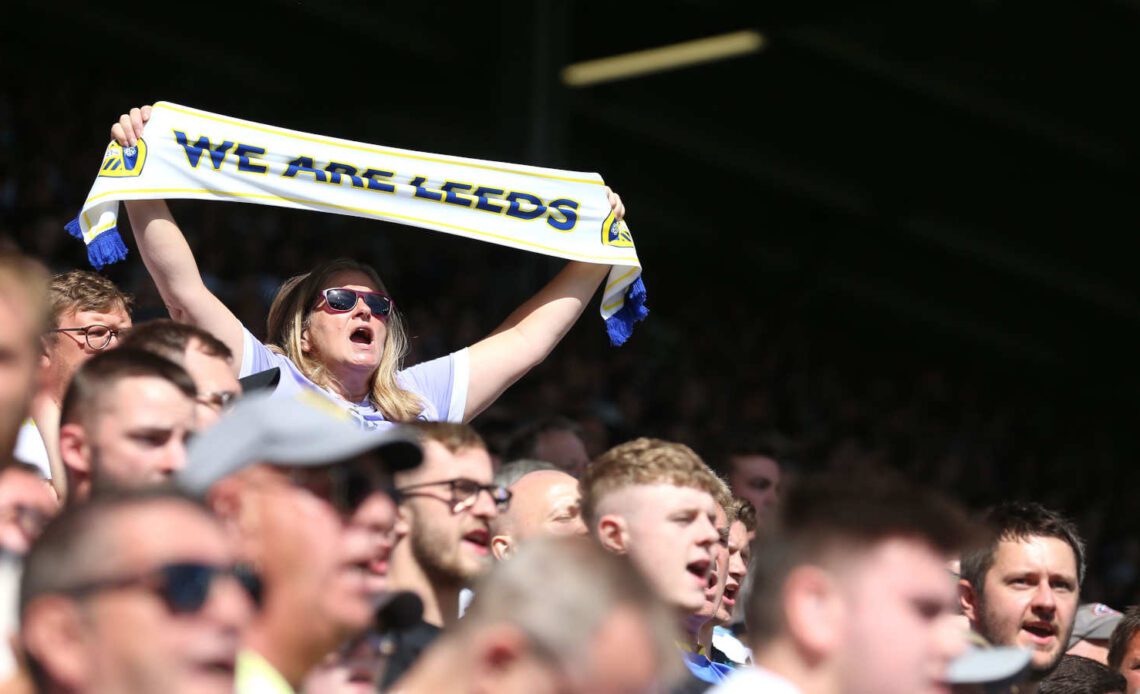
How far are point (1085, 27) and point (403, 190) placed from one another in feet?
24.5

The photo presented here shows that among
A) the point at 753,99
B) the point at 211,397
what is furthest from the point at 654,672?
the point at 753,99

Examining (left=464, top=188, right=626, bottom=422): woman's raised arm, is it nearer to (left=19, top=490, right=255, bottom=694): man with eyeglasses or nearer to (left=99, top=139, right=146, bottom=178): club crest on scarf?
(left=99, top=139, right=146, bottom=178): club crest on scarf

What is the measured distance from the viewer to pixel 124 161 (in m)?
4.80

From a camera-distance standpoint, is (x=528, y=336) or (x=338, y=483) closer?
(x=338, y=483)

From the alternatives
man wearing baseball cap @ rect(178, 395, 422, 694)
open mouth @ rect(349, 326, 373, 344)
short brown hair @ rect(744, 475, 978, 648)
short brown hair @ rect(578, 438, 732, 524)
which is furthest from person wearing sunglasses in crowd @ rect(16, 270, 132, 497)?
short brown hair @ rect(744, 475, 978, 648)

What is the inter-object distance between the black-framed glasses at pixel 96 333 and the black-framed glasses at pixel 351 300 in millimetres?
635

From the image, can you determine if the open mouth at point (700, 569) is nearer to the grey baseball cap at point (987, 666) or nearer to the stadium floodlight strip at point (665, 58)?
the grey baseball cap at point (987, 666)

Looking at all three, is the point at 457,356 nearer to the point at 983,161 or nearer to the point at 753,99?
the point at 753,99

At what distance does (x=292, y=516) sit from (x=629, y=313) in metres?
3.04

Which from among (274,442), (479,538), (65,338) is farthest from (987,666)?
(65,338)

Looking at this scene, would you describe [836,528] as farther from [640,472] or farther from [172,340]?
[172,340]

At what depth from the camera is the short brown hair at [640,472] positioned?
13.2 ft

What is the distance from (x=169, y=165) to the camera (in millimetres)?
4898

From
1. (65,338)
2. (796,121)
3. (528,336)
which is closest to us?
(65,338)
